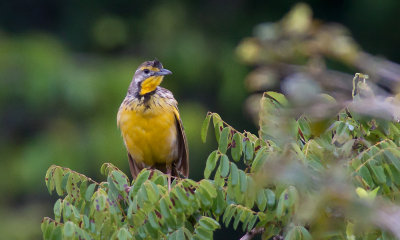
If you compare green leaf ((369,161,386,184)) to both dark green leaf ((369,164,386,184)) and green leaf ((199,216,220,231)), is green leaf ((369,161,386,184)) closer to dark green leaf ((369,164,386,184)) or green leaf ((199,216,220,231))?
dark green leaf ((369,164,386,184))

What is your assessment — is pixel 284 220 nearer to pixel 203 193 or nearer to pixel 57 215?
pixel 203 193

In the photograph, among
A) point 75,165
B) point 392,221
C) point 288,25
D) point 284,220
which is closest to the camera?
point 392,221

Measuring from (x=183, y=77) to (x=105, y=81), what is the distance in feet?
4.89

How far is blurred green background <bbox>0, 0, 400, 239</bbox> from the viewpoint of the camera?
14.2m

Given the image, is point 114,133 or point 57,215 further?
point 114,133

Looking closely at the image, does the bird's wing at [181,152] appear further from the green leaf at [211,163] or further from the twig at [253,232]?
the green leaf at [211,163]

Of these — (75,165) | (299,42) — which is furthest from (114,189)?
(75,165)

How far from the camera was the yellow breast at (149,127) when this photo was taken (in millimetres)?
6391

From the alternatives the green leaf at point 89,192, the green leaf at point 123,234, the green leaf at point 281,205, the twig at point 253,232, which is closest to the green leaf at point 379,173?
the green leaf at point 281,205

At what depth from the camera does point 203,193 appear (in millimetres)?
4266

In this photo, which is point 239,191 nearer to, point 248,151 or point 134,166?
point 248,151

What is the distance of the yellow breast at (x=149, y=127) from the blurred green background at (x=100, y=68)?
7.37 m

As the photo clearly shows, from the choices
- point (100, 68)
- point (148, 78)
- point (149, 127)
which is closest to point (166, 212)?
point (149, 127)

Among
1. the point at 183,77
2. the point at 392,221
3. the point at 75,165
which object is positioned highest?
the point at 392,221
